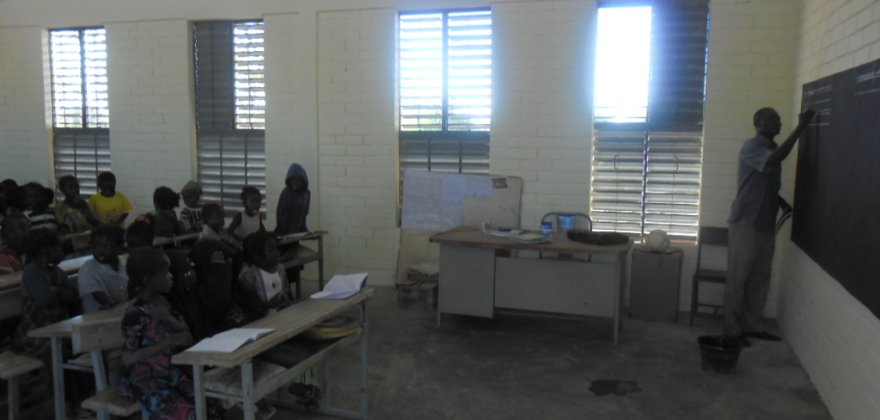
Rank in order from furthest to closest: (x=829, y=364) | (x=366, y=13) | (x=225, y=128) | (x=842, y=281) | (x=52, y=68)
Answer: (x=52, y=68) < (x=225, y=128) < (x=366, y=13) < (x=829, y=364) < (x=842, y=281)

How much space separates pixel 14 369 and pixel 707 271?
5.38 metres

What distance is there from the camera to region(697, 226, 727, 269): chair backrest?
19.7 ft

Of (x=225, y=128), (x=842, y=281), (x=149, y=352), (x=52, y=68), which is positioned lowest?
(x=149, y=352)

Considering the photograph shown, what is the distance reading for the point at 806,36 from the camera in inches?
213

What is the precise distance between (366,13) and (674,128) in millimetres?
3407

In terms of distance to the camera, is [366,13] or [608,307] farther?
[366,13]

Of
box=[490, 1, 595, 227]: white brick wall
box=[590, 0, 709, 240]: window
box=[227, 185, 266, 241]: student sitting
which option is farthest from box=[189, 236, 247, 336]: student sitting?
box=[590, 0, 709, 240]: window

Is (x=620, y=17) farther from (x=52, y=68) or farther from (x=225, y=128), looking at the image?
(x=52, y=68)

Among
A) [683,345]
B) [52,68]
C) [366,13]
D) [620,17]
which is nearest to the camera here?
[683,345]

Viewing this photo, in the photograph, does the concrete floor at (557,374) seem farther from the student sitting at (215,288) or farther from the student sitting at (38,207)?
the student sitting at (38,207)

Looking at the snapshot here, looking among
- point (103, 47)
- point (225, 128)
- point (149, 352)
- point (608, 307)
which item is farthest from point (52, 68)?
point (608, 307)

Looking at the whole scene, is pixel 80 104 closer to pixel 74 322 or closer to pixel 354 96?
pixel 354 96

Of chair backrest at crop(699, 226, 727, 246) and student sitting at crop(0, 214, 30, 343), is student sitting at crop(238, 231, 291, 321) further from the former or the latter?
chair backrest at crop(699, 226, 727, 246)

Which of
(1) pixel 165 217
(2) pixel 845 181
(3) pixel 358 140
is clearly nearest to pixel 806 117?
(2) pixel 845 181
